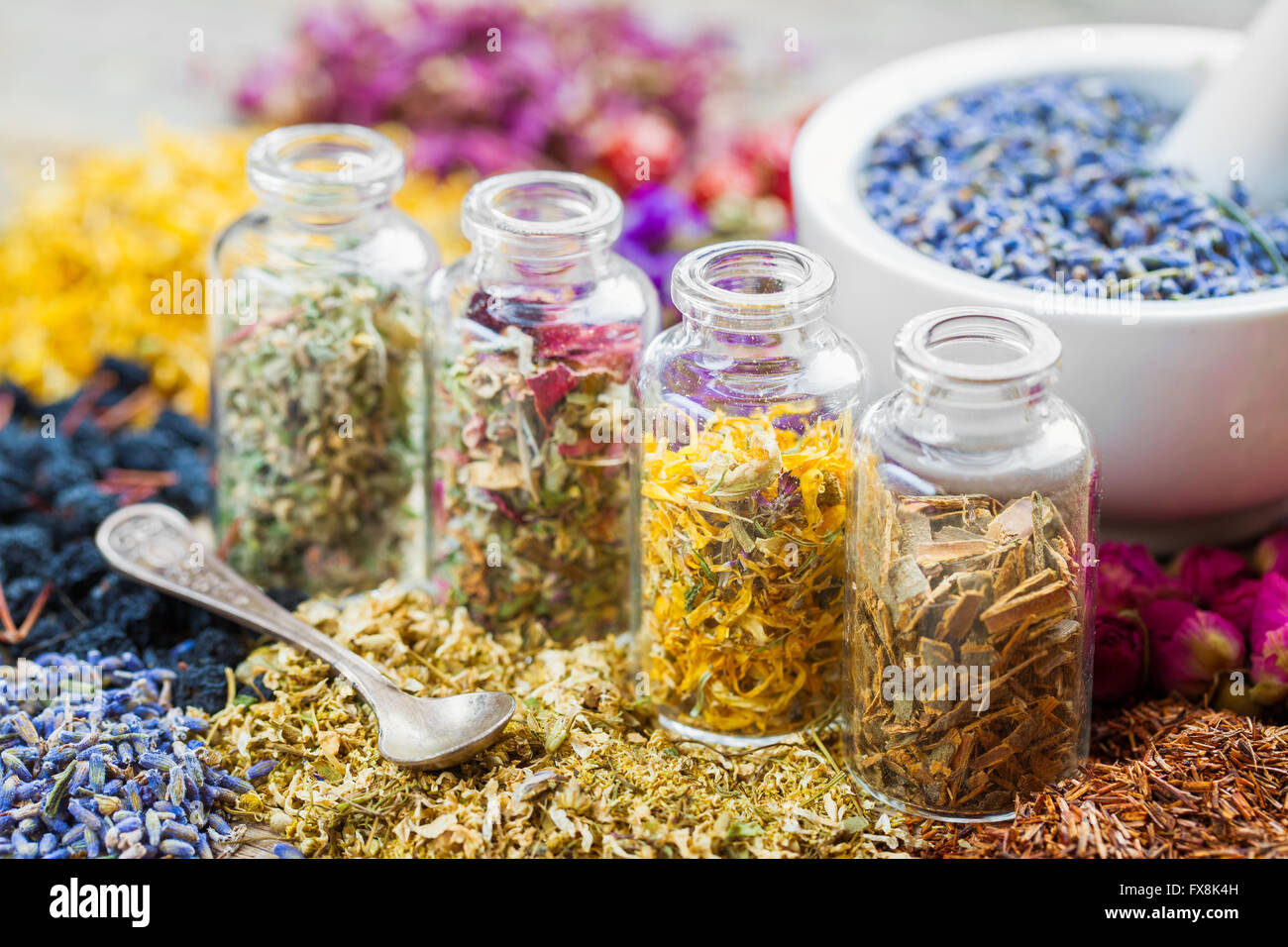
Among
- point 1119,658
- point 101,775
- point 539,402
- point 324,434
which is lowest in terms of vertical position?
point 101,775

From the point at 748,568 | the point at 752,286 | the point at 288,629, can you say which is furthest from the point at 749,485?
the point at 288,629

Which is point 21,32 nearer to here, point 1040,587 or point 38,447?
point 38,447

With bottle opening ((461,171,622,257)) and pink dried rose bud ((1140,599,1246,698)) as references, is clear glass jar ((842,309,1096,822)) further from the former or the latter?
bottle opening ((461,171,622,257))

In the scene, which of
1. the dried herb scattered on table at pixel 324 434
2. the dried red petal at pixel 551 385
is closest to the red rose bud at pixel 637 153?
the dried herb scattered on table at pixel 324 434

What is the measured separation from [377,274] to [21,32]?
1.98 m

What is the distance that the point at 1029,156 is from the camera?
1940 mm

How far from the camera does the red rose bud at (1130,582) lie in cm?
167

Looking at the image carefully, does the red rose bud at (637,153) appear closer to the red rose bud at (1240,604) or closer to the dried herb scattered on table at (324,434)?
the dried herb scattered on table at (324,434)

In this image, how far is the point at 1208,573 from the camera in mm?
1715

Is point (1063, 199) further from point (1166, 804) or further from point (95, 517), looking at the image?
point (95, 517)

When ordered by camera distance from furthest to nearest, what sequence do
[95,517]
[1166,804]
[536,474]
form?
[95,517] < [536,474] < [1166,804]

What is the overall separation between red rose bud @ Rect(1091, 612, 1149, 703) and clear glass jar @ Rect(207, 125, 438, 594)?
857mm

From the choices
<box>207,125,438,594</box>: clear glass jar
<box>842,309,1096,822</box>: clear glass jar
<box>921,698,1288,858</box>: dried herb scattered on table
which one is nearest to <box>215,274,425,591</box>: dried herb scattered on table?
<box>207,125,438,594</box>: clear glass jar

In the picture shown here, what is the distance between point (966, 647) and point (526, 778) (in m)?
0.47
